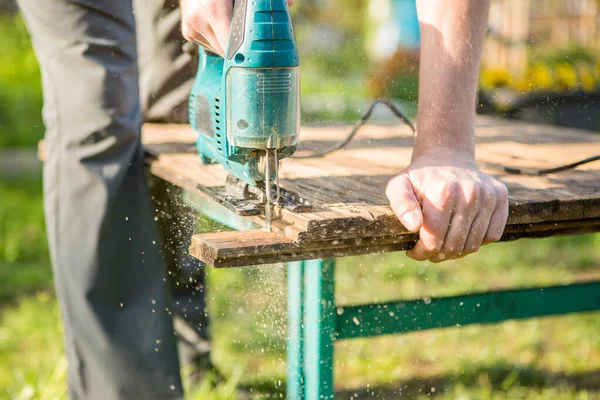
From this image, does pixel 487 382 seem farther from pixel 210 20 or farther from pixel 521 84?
pixel 521 84

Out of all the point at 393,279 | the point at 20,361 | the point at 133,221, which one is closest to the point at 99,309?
the point at 133,221

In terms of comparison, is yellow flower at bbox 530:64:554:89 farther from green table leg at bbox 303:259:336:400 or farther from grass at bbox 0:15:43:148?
green table leg at bbox 303:259:336:400

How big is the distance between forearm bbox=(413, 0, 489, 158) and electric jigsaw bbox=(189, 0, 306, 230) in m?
0.25

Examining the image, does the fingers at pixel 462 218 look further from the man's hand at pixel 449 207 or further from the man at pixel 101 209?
the man at pixel 101 209

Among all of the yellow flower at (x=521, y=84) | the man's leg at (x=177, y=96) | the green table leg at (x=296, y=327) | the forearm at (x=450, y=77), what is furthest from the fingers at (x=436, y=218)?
the yellow flower at (x=521, y=84)

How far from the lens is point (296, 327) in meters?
1.75

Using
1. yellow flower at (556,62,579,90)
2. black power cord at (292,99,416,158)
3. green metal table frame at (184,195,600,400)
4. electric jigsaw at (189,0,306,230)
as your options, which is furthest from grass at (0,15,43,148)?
electric jigsaw at (189,0,306,230)

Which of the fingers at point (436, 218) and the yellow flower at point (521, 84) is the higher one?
the fingers at point (436, 218)

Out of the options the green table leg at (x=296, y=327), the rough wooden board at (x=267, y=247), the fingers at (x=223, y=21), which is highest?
the fingers at (x=223, y=21)

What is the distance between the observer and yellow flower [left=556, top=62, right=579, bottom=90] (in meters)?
5.23

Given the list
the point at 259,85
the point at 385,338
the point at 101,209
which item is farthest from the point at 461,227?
the point at 385,338

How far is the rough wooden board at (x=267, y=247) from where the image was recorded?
1239mm

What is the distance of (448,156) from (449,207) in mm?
150

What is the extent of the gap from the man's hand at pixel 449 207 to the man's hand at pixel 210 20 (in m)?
0.39
